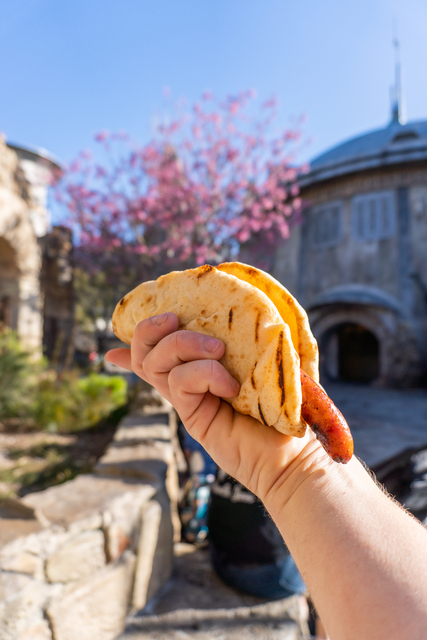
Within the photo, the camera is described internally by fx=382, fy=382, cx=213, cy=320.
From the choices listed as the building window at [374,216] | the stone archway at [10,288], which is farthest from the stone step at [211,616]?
the building window at [374,216]

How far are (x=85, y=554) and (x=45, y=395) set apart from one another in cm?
378

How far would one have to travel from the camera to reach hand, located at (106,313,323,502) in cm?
88

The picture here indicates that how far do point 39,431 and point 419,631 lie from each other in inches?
201

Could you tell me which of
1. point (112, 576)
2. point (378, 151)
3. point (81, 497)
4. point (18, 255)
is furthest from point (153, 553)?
point (378, 151)

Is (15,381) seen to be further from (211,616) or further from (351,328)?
(351,328)

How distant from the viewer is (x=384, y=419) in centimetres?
715

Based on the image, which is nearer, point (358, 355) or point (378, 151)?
point (378, 151)

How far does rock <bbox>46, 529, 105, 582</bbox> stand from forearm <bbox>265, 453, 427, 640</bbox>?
4.14ft

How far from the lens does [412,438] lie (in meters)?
5.65

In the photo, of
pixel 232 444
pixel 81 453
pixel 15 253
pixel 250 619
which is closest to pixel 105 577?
pixel 250 619

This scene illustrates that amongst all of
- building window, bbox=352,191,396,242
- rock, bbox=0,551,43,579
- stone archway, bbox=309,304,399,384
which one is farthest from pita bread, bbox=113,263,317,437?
building window, bbox=352,191,396,242

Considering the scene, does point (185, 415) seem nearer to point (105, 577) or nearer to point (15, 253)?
point (105, 577)

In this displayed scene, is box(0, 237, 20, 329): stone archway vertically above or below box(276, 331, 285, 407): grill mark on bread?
above

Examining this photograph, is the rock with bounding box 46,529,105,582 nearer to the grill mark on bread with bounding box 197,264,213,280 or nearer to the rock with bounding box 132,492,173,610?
the rock with bounding box 132,492,173,610
